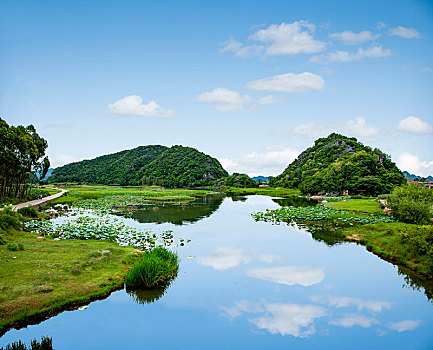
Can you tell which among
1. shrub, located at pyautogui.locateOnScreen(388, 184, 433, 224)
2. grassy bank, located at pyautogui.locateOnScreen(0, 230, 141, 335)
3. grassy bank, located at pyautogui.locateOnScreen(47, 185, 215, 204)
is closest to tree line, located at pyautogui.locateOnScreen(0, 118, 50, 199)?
grassy bank, located at pyautogui.locateOnScreen(47, 185, 215, 204)

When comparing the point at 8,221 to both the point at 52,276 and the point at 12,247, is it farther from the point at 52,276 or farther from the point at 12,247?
the point at 52,276

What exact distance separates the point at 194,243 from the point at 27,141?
24384 mm

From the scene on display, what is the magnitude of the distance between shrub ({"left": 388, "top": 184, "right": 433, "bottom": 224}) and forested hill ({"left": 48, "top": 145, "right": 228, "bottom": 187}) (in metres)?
110

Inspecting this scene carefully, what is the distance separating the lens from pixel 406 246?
19.8 m

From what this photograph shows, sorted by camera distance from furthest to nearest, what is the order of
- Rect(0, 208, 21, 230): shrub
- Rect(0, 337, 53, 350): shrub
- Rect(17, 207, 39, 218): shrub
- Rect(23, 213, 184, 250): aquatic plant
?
Rect(17, 207, 39, 218): shrub, Rect(23, 213, 184, 250): aquatic plant, Rect(0, 208, 21, 230): shrub, Rect(0, 337, 53, 350): shrub

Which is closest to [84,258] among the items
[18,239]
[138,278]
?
[138,278]

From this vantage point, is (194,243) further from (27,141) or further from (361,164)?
(361,164)

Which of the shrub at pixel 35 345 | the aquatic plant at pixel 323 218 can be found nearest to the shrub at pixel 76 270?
the shrub at pixel 35 345

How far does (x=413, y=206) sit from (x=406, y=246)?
10.1m

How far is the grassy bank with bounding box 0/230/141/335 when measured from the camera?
1096 cm

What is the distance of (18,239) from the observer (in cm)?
1989

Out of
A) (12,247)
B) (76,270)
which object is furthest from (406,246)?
(12,247)

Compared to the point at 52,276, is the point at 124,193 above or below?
above

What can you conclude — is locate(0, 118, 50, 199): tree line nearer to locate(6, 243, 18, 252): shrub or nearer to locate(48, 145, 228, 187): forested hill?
locate(6, 243, 18, 252): shrub
